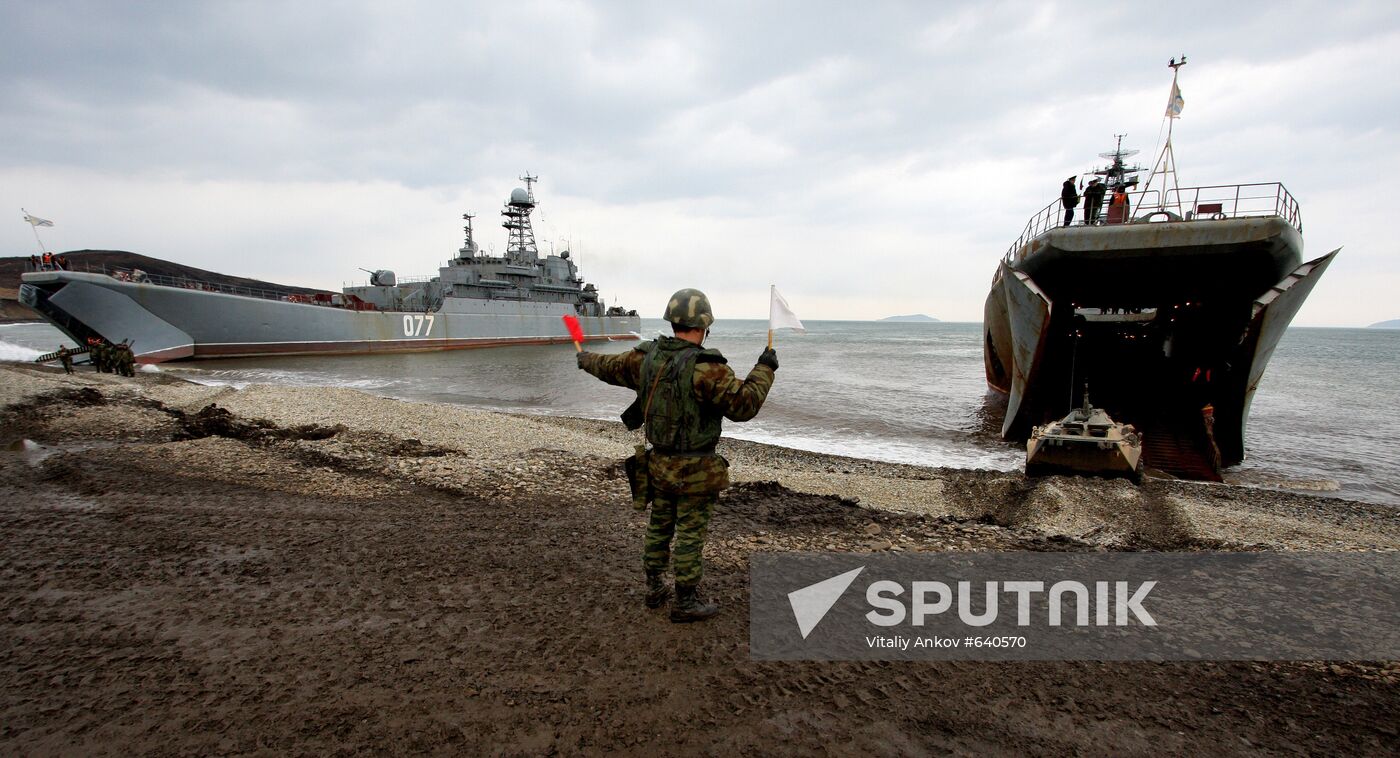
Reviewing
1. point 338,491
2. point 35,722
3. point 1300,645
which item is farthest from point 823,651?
point 338,491

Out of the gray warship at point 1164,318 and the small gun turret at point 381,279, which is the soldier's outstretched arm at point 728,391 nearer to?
the gray warship at point 1164,318

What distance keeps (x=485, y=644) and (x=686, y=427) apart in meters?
1.65

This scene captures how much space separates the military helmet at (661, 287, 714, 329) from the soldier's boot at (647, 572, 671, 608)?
1627mm

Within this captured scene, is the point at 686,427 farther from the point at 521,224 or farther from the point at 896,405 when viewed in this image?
the point at 521,224

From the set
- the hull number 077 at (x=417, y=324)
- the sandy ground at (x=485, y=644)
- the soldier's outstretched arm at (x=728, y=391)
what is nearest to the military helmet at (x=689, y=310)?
the soldier's outstretched arm at (x=728, y=391)

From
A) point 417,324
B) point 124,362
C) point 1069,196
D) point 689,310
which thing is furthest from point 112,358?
point 1069,196

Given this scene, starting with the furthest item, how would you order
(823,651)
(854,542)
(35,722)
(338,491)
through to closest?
(338,491) < (854,542) < (823,651) < (35,722)

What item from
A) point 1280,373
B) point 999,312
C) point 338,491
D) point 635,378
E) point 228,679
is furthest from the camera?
point 1280,373

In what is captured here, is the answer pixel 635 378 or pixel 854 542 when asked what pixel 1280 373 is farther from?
pixel 635 378

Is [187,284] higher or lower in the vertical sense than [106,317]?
higher

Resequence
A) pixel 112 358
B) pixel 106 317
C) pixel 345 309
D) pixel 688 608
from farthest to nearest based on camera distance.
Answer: pixel 345 309 → pixel 106 317 → pixel 112 358 → pixel 688 608

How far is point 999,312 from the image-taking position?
17.4 metres

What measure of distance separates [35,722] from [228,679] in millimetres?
609

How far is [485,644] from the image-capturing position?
306 cm
